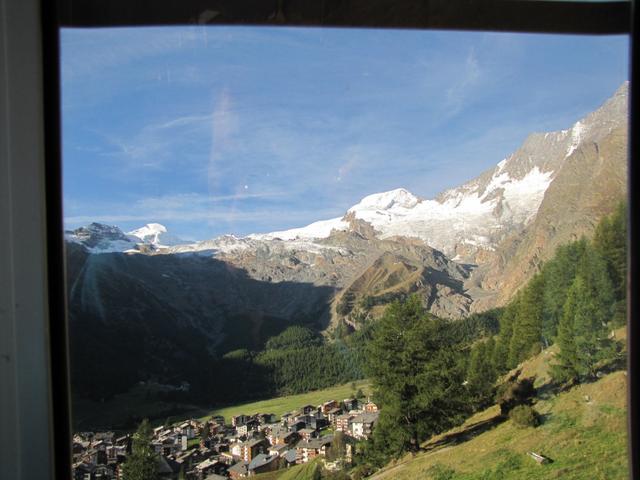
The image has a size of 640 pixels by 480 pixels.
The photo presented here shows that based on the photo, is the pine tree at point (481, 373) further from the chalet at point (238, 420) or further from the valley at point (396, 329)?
the chalet at point (238, 420)

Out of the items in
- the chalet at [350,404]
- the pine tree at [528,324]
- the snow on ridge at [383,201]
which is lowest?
the chalet at [350,404]

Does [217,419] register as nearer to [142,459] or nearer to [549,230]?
[142,459]

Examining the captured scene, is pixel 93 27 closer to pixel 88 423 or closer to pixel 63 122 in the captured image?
pixel 63 122

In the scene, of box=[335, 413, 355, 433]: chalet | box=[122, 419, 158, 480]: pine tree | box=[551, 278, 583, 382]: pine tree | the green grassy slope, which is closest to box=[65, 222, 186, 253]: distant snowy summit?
box=[122, 419, 158, 480]: pine tree

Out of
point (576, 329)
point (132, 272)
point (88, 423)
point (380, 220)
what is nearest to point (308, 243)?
point (380, 220)

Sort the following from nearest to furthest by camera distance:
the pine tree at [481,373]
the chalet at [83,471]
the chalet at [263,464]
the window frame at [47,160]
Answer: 1. the window frame at [47,160]
2. the chalet at [83,471]
3. the chalet at [263,464]
4. the pine tree at [481,373]

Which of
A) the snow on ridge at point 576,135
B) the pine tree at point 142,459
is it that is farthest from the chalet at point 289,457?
the snow on ridge at point 576,135
